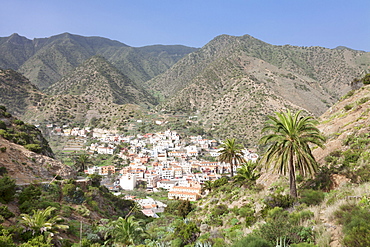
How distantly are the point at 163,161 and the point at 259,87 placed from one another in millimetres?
76417

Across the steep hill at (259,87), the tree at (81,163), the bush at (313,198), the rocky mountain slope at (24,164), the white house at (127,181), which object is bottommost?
the white house at (127,181)

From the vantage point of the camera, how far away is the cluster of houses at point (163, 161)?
71250 mm

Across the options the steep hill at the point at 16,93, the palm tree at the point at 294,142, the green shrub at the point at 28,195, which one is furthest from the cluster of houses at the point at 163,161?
the palm tree at the point at 294,142

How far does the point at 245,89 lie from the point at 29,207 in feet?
435

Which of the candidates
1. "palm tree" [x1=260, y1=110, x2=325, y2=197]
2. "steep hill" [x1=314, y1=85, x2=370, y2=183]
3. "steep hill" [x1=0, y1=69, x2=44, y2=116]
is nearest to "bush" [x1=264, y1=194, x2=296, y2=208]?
"palm tree" [x1=260, y1=110, x2=325, y2=197]

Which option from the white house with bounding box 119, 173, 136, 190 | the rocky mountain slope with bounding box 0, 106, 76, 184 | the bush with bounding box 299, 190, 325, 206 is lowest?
the white house with bounding box 119, 173, 136, 190

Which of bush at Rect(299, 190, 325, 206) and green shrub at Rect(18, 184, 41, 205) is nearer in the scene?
bush at Rect(299, 190, 325, 206)

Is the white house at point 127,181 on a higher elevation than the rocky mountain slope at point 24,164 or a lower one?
lower

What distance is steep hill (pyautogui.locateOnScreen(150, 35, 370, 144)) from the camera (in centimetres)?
11931

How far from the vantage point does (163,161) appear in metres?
90.1

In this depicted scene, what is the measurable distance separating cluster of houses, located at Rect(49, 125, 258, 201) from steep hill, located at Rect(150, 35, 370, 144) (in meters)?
20.4

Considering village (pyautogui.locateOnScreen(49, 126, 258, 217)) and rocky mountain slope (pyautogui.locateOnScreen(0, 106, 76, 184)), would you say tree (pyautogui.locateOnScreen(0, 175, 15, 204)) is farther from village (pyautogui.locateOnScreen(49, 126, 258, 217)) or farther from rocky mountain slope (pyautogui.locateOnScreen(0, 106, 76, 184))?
village (pyautogui.locateOnScreen(49, 126, 258, 217))

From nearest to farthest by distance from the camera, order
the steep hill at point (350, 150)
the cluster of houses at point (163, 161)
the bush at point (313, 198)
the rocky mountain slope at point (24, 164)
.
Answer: the bush at point (313, 198) < the steep hill at point (350, 150) < the rocky mountain slope at point (24, 164) < the cluster of houses at point (163, 161)

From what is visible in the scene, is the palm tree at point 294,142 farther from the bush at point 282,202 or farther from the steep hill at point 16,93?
the steep hill at point 16,93
